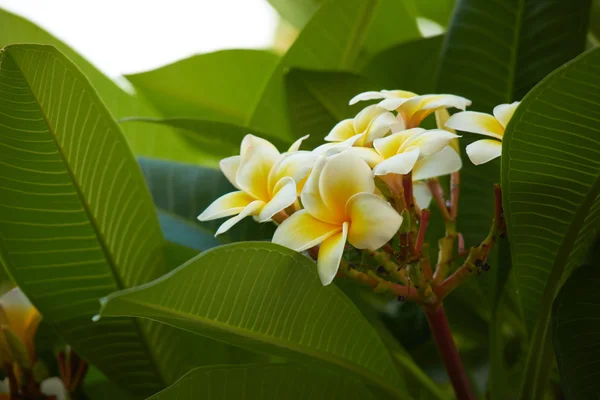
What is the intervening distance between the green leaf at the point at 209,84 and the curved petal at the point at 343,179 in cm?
43

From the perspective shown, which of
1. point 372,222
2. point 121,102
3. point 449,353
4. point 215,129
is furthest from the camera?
point 121,102

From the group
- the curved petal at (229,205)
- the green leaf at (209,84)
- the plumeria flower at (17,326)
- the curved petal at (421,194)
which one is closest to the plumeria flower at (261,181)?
the curved petal at (229,205)

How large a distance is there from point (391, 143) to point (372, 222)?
0.21ft

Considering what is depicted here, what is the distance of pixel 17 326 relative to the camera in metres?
0.54

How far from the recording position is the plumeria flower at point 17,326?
508 millimetres

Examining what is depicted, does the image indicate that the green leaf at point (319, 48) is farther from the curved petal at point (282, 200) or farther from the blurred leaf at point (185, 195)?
the curved petal at point (282, 200)

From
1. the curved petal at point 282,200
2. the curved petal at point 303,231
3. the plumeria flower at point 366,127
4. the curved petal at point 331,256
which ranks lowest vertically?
the curved petal at point 331,256

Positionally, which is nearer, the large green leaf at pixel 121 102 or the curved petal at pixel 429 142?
the curved petal at pixel 429 142

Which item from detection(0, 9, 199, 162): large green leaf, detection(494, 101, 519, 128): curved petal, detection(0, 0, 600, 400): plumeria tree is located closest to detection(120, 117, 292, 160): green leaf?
detection(0, 0, 600, 400): plumeria tree

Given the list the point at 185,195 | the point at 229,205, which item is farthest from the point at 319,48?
the point at 229,205

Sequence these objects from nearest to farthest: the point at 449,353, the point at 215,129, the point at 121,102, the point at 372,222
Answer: the point at 372,222
the point at 449,353
the point at 215,129
the point at 121,102

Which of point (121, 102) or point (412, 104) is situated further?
point (121, 102)

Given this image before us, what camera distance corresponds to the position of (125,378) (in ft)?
1.70

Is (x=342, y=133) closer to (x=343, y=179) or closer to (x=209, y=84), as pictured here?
(x=343, y=179)
